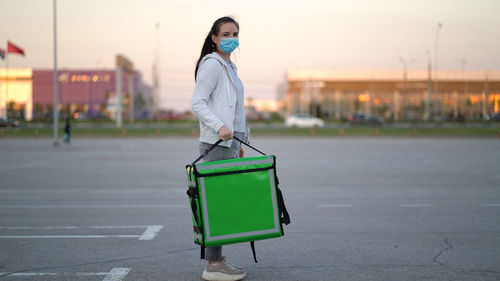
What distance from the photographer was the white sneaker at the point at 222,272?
4.42 meters

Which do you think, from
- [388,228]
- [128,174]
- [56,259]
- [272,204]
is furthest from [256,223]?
[128,174]

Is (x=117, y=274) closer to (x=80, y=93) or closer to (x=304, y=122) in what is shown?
(x=304, y=122)

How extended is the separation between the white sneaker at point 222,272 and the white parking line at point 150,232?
2049mm

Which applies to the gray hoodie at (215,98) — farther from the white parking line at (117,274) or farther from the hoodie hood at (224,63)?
the white parking line at (117,274)

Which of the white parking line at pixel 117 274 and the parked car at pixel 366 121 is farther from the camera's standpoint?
the parked car at pixel 366 121

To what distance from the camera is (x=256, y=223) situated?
4.20 metres

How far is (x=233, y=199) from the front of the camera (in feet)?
13.5

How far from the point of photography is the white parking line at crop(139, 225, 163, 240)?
639 cm

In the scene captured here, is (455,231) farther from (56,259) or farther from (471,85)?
(471,85)

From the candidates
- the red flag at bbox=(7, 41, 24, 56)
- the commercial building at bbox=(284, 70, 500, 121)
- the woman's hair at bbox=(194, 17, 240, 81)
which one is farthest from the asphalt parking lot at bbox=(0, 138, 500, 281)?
the commercial building at bbox=(284, 70, 500, 121)

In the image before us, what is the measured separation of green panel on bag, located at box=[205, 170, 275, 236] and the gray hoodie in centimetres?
40

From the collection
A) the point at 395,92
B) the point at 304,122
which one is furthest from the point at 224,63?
the point at 395,92

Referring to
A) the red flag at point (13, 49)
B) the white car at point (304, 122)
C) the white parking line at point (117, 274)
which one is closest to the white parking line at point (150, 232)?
the white parking line at point (117, 274)

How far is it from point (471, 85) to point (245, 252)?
262 feet
